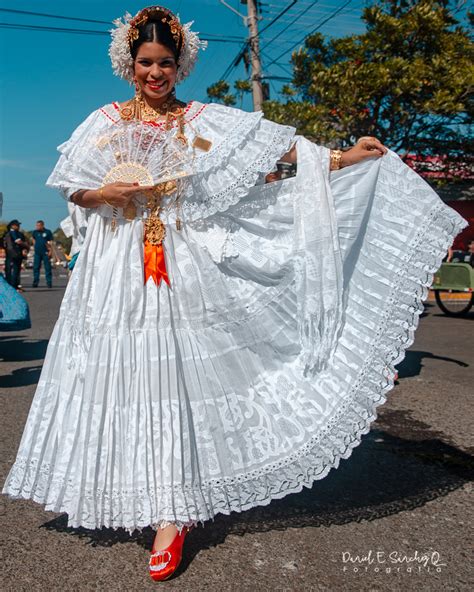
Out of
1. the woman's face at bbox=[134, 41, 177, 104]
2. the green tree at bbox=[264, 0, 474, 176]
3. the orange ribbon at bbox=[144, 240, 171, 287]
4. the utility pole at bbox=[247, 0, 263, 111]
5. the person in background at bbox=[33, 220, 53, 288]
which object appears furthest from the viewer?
the person in background at bbox=[33, 220, 53, 288]

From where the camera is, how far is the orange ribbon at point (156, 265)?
2.69 m

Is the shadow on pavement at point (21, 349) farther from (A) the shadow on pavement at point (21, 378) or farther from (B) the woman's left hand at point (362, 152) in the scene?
(B) the woman's left hand at point (362, 152)

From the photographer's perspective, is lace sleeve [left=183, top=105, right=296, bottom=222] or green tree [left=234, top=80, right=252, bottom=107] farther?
green tree [left=234, top=80, right=252, bottom=107]

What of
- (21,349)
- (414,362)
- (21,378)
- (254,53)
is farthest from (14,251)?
(414,362)

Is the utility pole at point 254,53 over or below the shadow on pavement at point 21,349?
over

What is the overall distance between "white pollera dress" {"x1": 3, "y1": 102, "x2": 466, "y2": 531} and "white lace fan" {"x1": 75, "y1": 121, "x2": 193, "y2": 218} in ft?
0.16

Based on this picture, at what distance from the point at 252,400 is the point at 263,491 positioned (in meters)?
0.36

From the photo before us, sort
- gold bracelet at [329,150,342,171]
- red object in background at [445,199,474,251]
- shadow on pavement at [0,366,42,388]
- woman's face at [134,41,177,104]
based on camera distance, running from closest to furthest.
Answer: woman's face at [134,41,177,104] < gold bracelet at [329,150,342,171] < shadow on pavement at [0,366,42,388] < red object in background at [445,199,474,251]

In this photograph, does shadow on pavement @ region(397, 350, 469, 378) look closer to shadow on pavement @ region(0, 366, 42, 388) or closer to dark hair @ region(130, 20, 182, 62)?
shadow on pavement @ region(0, 366, 42, 388)

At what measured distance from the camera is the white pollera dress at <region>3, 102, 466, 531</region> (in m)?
2.57

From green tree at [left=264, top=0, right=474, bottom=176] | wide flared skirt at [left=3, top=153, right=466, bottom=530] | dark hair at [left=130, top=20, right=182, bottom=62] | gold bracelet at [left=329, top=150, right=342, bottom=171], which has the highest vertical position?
green tree at [left=264, top=0, right=474, bottom=176]

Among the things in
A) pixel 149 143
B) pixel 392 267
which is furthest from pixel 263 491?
pixel 149 143

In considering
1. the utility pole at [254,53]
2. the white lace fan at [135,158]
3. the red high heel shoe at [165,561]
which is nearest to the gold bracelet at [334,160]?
the white lace fan at [135,158]

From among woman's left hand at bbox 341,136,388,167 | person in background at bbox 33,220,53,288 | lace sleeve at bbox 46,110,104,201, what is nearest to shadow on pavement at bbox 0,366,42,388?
lace sleeve at bbox 46,110,104,201
